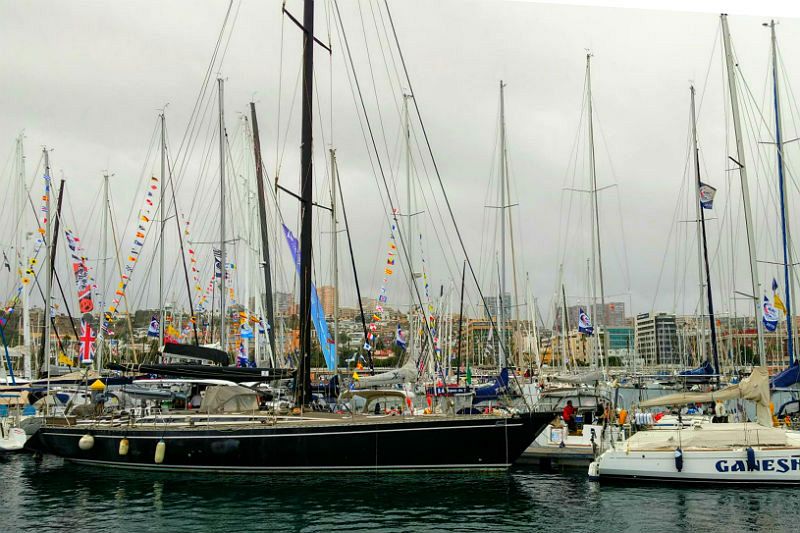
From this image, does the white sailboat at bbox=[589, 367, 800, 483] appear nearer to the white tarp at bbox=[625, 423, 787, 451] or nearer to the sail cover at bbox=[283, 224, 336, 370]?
the white tarp at bbox=[625, 423, 787, 451]

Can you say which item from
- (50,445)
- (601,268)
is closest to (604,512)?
(50,445)

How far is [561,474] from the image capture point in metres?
16.6

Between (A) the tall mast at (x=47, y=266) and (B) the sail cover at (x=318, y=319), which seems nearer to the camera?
(B) the sail cover at (x=318, y=319)

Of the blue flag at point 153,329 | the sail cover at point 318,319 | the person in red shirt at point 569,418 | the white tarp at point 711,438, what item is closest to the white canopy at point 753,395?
A: the white tarp at point 711,438

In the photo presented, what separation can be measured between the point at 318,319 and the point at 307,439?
16.8 feet

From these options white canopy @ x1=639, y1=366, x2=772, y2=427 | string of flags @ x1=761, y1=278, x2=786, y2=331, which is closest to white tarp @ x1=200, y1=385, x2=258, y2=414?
A: white canopy @ x1=639, y1=366, x2=772, y2=427

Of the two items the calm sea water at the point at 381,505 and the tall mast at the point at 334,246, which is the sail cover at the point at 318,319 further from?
the calm sea water at the point at 381,505

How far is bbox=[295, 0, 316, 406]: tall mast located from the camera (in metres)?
16.4

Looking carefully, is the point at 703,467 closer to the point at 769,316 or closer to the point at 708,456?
the point at 708,456

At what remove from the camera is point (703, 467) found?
47.3 feet

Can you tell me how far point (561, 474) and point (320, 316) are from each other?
Result: 290 inches

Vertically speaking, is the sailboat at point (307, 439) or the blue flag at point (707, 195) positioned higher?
the blue flag at point (707, 195)

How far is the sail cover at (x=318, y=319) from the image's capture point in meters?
19.3

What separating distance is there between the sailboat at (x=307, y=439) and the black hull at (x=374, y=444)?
2cm
